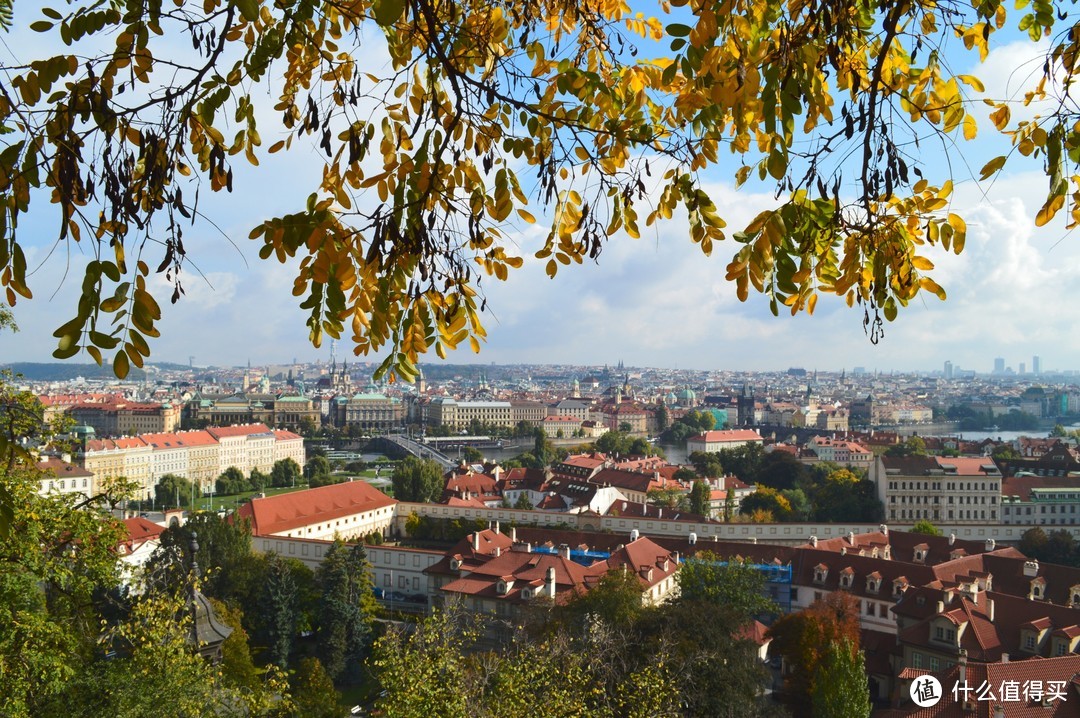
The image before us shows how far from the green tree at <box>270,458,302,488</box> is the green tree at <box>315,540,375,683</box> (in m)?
27.4

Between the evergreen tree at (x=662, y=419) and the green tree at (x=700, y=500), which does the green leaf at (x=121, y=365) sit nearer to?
the green tree at (x=700, y=500)

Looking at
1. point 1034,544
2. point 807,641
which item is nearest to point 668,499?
point 1034,544

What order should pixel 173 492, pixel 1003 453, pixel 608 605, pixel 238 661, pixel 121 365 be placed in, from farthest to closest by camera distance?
pixel 1003 453
pixel 173 492
pixel 608 605
pixel 238 661
pixel 121 365

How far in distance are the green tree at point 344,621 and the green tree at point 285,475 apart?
90.0 ft

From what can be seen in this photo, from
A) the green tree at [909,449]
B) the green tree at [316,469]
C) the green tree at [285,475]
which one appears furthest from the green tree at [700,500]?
the green tree at [285,475]

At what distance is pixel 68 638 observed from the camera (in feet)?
17.5

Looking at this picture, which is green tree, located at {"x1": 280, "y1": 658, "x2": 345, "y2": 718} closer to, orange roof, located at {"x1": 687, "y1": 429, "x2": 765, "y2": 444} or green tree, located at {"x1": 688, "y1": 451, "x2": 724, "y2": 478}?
green tree, located at {"x1": 688, "y1": 451, "x2": 724, "y2": 478}

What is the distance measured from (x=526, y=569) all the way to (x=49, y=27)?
1683 cm

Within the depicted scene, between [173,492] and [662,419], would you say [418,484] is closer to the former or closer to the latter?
[173,492]

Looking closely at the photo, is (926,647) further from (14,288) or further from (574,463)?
(574,463)

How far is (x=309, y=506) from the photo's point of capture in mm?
27547

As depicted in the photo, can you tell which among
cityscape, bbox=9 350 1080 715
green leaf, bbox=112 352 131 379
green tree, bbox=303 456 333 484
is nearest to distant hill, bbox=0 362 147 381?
cityscape, bbox=9 350 1080 715

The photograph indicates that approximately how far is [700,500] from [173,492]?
73.5 ft

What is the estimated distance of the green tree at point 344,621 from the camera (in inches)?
631
